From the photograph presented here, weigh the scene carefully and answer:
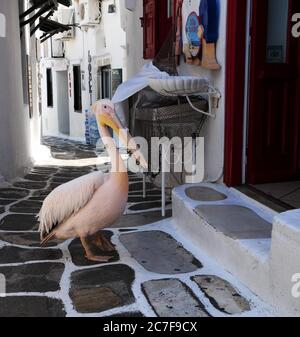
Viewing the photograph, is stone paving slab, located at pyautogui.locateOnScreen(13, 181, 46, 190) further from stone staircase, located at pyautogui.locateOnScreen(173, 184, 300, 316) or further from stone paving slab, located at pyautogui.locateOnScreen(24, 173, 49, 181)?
stone staircase, located at pyautogui.locateOnScreen(173, 184, 300, 316)

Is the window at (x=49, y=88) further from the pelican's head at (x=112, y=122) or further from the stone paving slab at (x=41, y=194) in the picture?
the pelican's head at (x=112, y=122)

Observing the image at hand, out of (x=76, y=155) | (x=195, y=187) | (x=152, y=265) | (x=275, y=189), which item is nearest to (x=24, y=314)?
(x=152, y=265)

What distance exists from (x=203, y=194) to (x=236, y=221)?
34.0 inches

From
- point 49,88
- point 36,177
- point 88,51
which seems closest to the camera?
point 36,177

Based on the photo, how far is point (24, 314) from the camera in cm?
299

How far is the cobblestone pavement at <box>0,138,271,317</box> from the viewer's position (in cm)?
300

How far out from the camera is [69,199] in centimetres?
365

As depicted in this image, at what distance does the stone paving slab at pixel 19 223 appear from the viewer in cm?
488

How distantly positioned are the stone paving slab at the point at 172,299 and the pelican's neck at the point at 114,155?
2.97 feet

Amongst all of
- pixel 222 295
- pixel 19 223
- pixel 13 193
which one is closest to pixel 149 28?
pixel 13 193

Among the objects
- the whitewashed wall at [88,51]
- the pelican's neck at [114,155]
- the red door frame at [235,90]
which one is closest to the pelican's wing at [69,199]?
the pelican's neck at [114,155]

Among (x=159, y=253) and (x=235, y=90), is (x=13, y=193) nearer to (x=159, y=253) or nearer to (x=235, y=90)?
(x=159, y=253)

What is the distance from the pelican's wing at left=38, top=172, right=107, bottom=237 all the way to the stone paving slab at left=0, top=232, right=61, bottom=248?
26.4 inches

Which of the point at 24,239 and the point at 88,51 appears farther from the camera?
the point at 88,51
